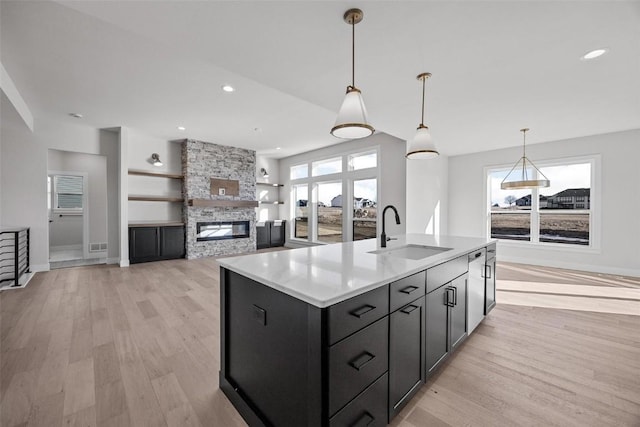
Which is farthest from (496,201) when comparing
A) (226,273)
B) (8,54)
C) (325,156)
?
(8,54)

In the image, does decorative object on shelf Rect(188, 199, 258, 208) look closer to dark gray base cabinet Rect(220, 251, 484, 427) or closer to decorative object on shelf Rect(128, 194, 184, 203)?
decorative object on shelf Rect(128, 194, 184, 203)

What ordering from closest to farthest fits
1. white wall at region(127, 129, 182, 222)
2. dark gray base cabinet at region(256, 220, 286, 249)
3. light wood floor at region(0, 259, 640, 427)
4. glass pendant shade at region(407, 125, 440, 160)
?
light wood floor at region(0, 259, 640, 427) < glass pendant shade at region(407, 125, 440, 160) < white wall at region(127, 129, 182, 222) < dark gray base cabinet at region(256, 220, 286, 249)

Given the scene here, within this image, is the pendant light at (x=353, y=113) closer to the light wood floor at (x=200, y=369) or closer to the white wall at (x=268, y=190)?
the light wood floor at (x=200, y=369)

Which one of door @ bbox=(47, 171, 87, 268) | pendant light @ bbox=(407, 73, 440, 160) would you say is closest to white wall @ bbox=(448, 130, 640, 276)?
pendant light @ bbox=(407, 73, 440, 160)

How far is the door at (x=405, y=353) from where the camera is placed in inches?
55.6

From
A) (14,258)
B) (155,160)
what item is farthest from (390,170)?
(14,258)

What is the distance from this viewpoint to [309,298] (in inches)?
41.9

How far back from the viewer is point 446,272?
1925 millimetres

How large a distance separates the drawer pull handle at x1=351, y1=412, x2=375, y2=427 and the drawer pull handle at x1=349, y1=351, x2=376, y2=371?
26 centimetres

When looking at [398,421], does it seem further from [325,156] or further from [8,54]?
[325,156]

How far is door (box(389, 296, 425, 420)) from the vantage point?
55.6 inches

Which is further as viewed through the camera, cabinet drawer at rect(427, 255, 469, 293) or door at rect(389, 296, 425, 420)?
cabinet drawer at rect(427, 255, 469, 293)

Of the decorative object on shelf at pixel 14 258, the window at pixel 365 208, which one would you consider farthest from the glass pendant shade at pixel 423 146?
the decorative object on shelf at pixel 14 258

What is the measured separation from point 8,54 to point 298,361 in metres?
4.33
